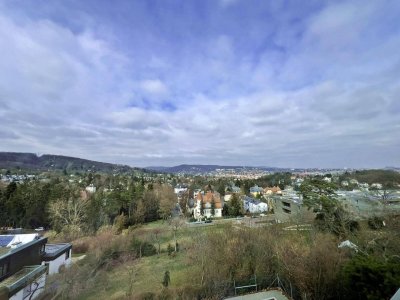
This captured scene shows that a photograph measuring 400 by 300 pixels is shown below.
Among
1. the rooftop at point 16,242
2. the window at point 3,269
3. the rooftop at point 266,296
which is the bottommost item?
the rooftop at point 266,296

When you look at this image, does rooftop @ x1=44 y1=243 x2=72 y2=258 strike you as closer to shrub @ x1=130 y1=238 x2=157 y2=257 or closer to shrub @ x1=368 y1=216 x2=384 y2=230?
shrub @ x1=130 y1=238 x2=157 y2=257

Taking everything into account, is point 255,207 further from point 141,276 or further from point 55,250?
point 55,250

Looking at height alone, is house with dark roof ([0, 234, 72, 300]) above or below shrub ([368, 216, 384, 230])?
below

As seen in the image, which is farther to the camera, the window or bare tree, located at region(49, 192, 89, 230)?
bare tree, located at region(49, 192, 89, 230)

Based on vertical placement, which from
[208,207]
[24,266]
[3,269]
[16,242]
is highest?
[16,242]

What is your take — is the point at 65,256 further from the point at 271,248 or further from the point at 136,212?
the point at 136,212

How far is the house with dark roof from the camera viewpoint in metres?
15.3

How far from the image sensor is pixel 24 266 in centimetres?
1828

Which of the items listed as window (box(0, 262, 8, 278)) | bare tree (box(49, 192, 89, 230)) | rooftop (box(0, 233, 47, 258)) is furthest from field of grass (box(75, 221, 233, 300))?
bare tree (box(49, 192, 89, 230))

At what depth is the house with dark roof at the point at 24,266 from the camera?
50.3 feet

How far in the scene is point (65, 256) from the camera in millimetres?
24922

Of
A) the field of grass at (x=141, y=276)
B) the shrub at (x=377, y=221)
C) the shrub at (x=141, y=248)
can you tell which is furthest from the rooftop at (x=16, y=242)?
the shrub at (x=377, y=221)

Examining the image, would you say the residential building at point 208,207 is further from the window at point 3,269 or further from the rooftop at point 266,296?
the window at point 3,269

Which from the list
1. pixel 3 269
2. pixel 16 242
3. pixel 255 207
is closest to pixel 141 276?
pixel 16 242
